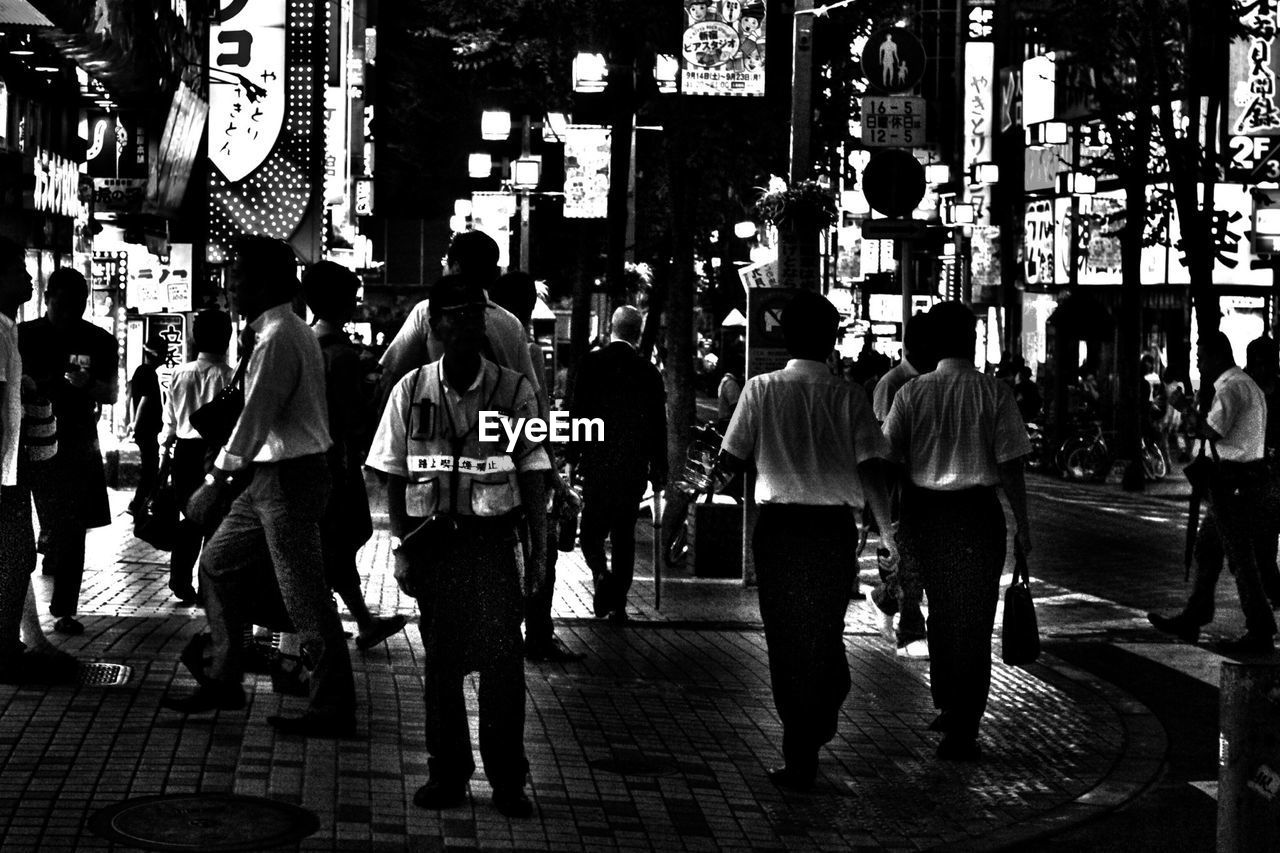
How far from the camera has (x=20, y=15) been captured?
498 inches

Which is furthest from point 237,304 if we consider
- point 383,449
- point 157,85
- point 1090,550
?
point 1090,550

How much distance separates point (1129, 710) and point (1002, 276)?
41.1m

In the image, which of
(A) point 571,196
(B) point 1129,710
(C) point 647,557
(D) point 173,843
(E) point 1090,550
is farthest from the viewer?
→ (A) point 571,196

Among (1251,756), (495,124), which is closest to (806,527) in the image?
(1251,756)

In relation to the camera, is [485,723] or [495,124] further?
[495,124]

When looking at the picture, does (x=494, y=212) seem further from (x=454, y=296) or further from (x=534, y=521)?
(x=534, y=521)

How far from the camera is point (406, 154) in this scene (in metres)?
68.6

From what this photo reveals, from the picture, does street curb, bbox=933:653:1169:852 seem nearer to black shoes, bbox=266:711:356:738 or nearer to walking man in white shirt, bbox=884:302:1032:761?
walking man in white shirt, bbox=884:302:1032:761

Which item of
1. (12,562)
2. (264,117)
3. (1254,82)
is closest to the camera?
(12,562)

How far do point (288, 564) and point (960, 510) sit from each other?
3016mm

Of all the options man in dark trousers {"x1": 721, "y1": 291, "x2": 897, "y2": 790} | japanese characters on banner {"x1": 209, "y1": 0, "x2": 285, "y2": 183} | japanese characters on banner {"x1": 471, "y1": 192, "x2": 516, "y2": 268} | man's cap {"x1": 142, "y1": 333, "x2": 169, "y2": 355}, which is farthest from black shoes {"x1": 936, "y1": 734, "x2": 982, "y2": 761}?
japanese characters on banner {"x1": 471, "y1": 192, "x2": 516, "y2": 268}

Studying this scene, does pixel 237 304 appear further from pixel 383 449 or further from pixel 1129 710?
pixel 1129 710

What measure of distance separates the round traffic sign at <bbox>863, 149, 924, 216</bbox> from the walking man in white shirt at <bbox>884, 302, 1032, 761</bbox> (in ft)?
20.0

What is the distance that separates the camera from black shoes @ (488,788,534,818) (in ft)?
24.1
